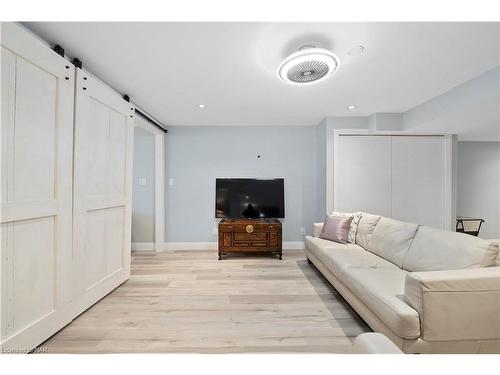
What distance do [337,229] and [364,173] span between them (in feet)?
3.96

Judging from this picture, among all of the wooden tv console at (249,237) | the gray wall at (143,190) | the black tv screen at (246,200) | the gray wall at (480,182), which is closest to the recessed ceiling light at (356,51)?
the black tv screen at (246,200)

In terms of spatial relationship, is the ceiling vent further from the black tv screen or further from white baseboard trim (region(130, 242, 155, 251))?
white baseboard trim (region(130, 242, 155, 251))

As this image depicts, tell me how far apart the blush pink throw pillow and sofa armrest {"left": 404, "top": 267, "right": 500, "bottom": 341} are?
164cm

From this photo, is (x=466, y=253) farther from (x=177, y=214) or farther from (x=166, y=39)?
(x=177, y=214)

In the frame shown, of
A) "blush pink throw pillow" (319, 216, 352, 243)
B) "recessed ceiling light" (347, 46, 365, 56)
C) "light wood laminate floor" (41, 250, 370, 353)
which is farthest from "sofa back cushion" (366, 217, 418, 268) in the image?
"recessed ceiling light" (347, 46, 365, 56)

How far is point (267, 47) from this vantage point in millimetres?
1703

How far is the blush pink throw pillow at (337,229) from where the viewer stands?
2.89 m

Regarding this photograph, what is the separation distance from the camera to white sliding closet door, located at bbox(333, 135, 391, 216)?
3.54 meters

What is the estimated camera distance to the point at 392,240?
7.45 ft

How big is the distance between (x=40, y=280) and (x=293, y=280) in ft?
7.64

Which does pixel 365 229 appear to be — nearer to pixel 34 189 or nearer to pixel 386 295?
pixel 386 295

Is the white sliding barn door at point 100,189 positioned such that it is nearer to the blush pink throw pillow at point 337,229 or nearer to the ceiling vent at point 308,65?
the ceiling vent at point 308,65

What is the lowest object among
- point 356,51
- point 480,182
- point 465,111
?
point 480,182

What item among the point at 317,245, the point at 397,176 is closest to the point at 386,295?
the point at 317,245
